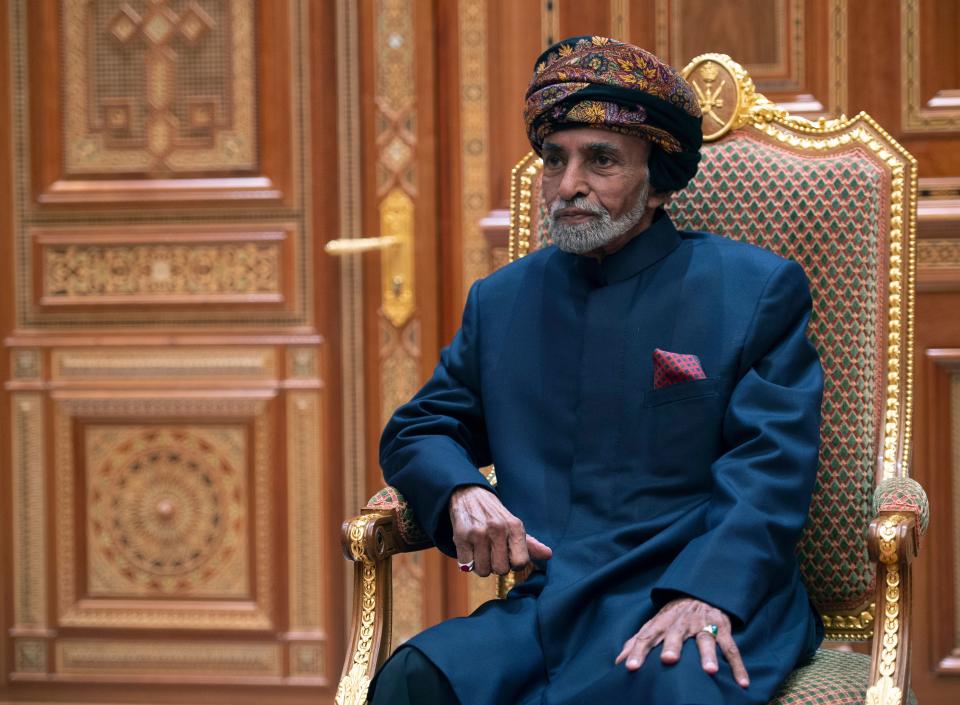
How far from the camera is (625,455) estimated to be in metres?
2.23

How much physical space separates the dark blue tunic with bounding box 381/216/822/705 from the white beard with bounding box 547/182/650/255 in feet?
0.25

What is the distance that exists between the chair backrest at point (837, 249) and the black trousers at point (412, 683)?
0.81m

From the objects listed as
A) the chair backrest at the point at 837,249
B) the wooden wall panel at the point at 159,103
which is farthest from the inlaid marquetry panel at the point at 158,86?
the chair backrest at the point at 837,249

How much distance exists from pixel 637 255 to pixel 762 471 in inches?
18.4

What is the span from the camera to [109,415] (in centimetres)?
374

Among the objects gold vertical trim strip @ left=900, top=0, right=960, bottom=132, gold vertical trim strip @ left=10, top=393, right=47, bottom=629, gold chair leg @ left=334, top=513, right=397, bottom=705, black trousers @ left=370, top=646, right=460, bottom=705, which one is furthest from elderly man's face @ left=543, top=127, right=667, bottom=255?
gold vertical trim strip @ left=10, top=393, right=47, bottom=629

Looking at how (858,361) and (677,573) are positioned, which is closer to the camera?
(677,573)

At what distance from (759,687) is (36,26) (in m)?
2.79

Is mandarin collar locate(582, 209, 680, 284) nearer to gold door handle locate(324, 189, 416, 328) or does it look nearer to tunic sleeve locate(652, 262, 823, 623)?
tunic sleeve locate(652, 262, 823, 623)

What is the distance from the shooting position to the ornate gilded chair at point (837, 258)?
2.43 m

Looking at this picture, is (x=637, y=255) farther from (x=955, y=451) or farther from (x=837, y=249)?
(x=955, y=451)

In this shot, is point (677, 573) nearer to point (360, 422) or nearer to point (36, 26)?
point (360, 422)

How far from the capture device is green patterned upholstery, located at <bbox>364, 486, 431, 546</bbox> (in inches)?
89.0

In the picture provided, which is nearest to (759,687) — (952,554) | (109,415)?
(952,554)
